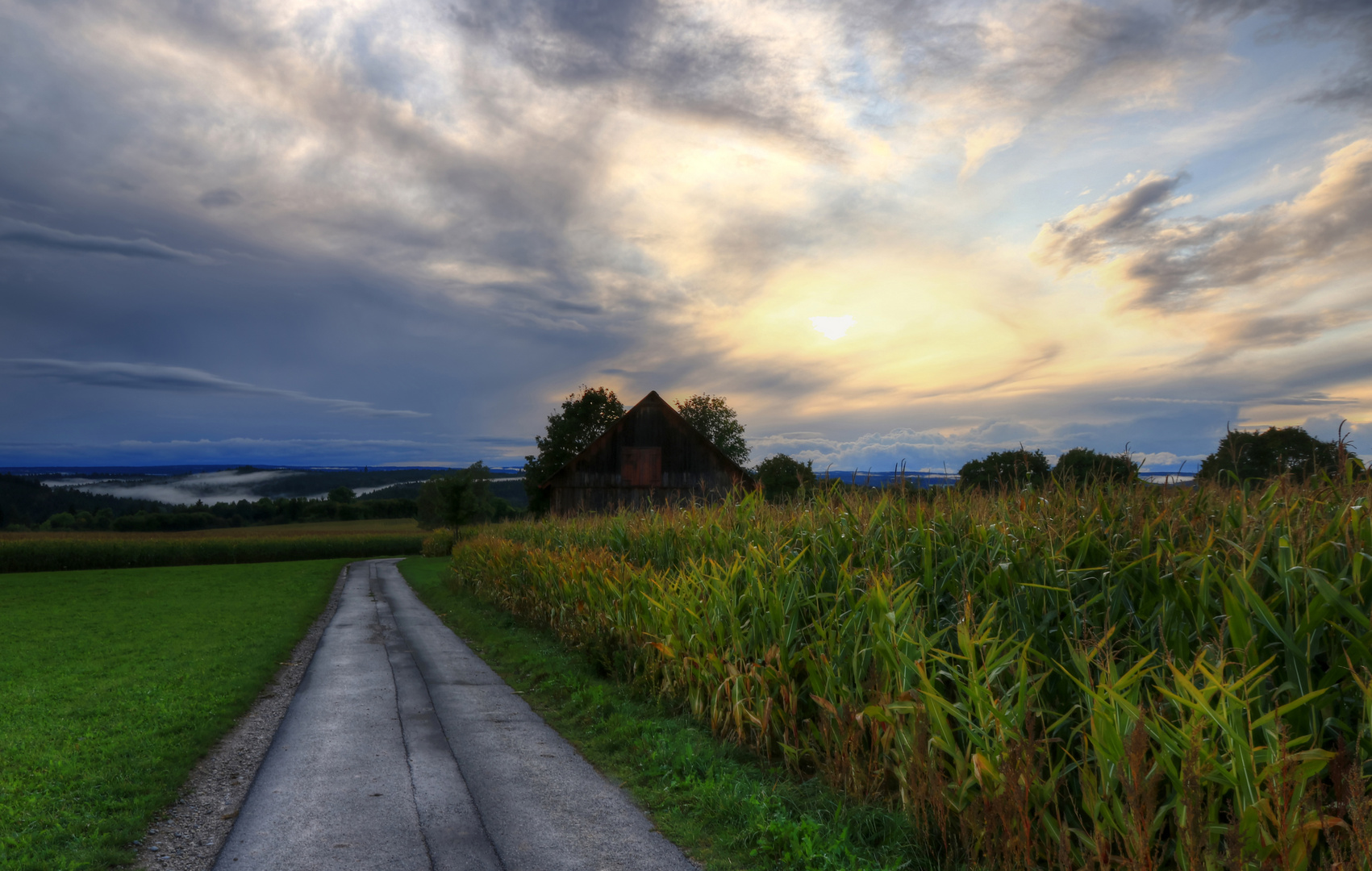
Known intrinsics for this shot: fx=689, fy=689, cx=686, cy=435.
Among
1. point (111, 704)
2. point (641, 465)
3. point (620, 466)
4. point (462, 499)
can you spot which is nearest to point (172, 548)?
point (462, 499)

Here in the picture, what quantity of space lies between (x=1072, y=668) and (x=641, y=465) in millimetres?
32020

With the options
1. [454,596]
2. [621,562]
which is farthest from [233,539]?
[621,562]

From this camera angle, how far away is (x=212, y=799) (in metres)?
6.32

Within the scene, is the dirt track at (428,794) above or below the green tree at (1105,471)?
below

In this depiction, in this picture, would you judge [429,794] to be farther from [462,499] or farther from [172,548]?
[462,499]

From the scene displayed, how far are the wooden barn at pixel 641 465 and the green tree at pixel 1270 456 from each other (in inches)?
1181

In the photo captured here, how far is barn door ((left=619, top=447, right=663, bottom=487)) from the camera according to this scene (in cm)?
3594

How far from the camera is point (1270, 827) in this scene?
3119 millimetres

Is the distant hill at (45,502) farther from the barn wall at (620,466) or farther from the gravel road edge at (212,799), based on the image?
the gravel road edge at (212,799)

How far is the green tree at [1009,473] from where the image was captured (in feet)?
22.7

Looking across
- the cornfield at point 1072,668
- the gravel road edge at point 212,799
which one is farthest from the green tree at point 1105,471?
the gravel road edge at point 212,799

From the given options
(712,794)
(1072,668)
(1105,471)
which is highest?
(1105,471)

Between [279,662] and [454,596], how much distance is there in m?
11.0

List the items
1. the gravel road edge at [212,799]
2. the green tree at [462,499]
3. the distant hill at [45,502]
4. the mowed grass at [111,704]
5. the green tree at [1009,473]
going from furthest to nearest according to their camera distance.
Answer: the distant hill at [45,502] < the green tree at [462,499] < the green tree at [1009,473] < the mowed grass at [111,704] < the gravel road edge at [212,799]
